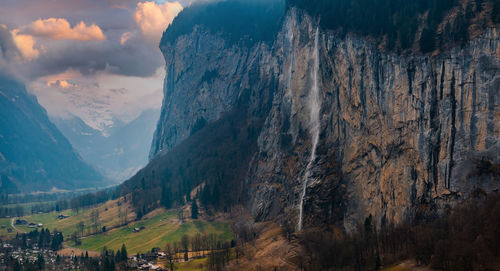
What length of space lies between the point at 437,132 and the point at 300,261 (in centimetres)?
5377

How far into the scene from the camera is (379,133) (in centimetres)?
13900

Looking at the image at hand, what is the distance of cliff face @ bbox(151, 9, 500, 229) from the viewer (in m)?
113

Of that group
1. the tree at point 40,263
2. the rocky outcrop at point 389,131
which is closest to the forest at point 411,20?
the rocky outcrop at point 389,131

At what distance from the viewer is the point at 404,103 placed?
426ft

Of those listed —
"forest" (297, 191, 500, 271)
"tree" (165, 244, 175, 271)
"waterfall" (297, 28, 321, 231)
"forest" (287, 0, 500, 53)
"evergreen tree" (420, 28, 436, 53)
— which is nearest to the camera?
"forest" (297, 191, 500, 271)

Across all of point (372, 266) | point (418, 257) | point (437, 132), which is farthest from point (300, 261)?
point (437, 132)

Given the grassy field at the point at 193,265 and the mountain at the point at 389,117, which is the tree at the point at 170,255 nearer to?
the grassy field at the point at 193,265

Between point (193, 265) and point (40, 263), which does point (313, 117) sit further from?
point (40, 263)

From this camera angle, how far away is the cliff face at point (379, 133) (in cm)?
11288

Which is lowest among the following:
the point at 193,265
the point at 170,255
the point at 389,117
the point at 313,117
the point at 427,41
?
the point at 193,265

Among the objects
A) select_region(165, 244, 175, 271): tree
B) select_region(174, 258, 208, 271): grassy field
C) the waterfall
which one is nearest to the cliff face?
the waterfall

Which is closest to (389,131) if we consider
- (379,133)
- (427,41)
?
(379,133)

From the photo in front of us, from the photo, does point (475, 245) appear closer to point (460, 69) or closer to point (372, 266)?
point (372, 266)

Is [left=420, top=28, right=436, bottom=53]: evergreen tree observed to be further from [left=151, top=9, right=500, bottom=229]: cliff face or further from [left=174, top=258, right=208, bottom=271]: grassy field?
[left=174, top=258, right=208, bottom=271]: grassy field
